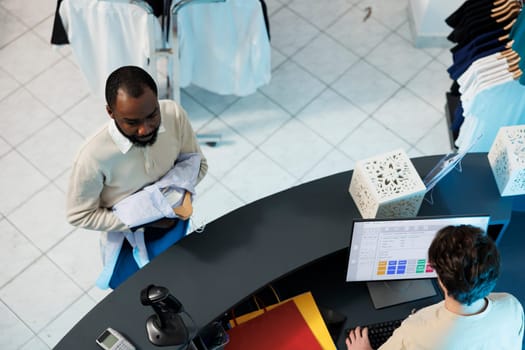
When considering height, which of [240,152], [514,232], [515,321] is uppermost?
[515,321]

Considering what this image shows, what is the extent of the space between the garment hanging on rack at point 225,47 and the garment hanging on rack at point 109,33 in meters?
0.21

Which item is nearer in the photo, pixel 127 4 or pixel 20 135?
pixel 127 4

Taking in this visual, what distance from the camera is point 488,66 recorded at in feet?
12.7

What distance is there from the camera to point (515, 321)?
96.0 inches

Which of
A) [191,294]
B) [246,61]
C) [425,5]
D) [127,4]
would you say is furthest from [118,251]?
[425,5]

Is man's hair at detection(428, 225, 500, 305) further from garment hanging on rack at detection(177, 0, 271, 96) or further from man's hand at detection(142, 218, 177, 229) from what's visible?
garment hanging on rack at detection(177, 0, 271, 96)

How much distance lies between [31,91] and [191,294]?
2.55 m

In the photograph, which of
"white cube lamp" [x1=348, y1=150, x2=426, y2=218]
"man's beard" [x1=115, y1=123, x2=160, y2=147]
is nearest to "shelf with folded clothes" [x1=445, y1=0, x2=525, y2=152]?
"white cube lamp" [x1=348, y1=150, x2=426, y2=218]

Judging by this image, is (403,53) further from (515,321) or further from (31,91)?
(515,321)

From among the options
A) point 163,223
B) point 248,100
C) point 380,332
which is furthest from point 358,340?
point 248,100

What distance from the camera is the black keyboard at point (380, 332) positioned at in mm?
2982

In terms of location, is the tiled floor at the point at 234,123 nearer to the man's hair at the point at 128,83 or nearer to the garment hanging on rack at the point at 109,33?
the garment hanging on rack at the point at 109,33

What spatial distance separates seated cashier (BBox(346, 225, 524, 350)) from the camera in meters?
2.27

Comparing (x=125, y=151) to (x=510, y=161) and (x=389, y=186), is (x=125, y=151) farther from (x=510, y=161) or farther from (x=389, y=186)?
(x=510, y=161)
